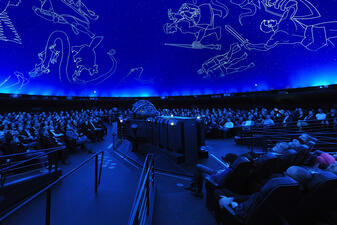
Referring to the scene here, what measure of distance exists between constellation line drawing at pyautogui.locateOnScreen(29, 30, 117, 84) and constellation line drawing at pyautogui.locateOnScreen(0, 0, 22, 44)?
7.29 feet

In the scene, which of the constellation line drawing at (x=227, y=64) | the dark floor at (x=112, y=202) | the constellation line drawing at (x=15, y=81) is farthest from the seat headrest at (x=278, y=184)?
the constellation line drawing at (x=15, y=81)

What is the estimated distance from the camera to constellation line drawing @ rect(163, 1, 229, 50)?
14.4m

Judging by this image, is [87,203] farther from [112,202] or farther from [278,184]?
[278,184]

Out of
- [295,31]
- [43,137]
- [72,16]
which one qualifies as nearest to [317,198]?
[43,137]

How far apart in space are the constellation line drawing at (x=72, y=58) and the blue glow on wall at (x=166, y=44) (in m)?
0.08

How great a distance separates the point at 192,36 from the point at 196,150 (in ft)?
44.5

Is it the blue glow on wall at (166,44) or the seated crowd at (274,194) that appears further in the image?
the blue glow on wall at (166,44)

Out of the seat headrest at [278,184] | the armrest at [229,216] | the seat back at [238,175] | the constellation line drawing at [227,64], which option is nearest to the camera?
the seat headrest at [278,184]

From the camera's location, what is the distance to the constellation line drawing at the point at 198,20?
569 inches

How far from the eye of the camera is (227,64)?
1792cm

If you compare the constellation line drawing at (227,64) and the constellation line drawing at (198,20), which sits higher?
the constellation line drawing at (198,20)

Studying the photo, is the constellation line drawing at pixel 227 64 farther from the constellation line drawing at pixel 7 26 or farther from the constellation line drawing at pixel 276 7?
the constellation line drawing at pixel 7 26

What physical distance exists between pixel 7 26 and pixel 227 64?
60.3 feet

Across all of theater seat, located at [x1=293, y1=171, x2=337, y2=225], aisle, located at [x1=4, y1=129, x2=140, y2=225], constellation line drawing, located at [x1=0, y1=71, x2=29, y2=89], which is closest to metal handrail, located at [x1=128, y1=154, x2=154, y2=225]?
aisle, located at [x1=4, y1=129, x2=140, y2=225]
